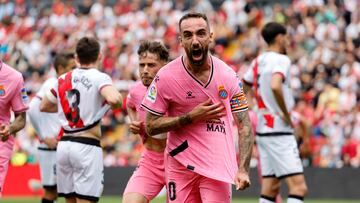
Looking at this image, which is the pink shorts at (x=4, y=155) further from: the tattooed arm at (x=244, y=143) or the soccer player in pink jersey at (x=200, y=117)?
the tattooed arm at (x=244, y=143)

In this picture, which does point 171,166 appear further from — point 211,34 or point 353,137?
point 353,137

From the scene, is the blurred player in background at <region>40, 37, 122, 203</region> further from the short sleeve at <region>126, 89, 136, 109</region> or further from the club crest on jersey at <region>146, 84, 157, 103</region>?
the club crest on jersey at <region>146, 84, 157, 103</region>

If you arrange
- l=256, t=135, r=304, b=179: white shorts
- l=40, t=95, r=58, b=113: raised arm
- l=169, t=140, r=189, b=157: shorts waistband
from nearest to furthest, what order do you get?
l=169, t=140, r=189, b=157: shorts waistband → l=40, t=95, r=58, b=113: raised arm → l=256, t=135, r=304, b=179: white shorts

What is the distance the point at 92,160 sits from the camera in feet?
37.3

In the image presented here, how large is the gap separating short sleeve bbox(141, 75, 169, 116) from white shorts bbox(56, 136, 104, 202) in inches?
95.8

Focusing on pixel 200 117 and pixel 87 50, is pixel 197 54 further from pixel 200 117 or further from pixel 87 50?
pixel 87 50

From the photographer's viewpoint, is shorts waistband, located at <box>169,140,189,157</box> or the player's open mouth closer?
the player's open mouth

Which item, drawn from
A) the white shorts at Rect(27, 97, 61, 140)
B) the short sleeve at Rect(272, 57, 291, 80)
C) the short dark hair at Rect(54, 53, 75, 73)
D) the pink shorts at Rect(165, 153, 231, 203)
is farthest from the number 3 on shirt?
the white shorts at Rect(27, 97, 61, 140)

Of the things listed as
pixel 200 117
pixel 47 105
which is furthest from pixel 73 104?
pixel 200 117

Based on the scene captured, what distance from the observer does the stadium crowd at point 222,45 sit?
864 inches

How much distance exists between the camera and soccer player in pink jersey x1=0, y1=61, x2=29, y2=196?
11219 millimetres

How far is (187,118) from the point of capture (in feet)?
29.2

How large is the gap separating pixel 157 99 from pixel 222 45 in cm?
1764

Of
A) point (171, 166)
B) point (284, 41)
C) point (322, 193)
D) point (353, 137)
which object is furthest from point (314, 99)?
point (171, 166)
